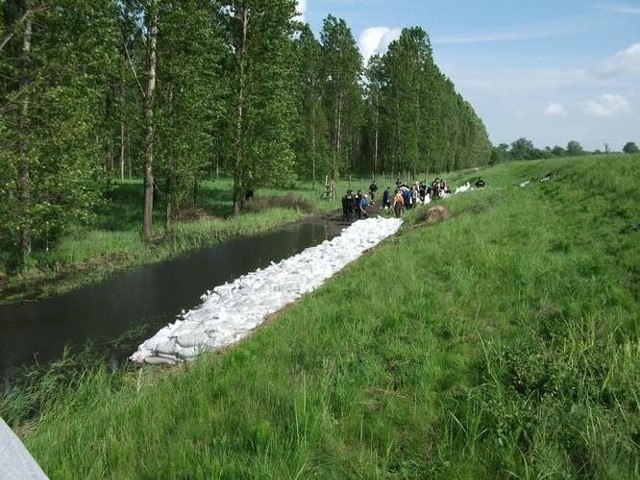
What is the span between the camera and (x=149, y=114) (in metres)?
21.3

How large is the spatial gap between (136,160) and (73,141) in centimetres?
696

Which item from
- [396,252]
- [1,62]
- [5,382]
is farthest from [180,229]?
[5,382]

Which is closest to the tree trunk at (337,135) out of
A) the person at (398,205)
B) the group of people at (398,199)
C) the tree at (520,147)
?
the group of people at (398,199)

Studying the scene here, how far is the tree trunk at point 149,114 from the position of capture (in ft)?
68.4

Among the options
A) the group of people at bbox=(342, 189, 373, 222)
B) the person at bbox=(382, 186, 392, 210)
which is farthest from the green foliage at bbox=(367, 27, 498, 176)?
the group of people at bbox=(342, 189, 373, 222)

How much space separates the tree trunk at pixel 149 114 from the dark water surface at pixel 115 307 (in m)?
3.09

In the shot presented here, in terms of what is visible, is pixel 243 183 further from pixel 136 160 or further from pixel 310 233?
pixel 136 160

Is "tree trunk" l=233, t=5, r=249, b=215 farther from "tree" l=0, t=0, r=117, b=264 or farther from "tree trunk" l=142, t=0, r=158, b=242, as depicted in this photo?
"tree" l=0, t=0, r=117, b=264

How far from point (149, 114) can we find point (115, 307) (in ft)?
35.7

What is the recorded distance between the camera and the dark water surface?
10711 millimetres

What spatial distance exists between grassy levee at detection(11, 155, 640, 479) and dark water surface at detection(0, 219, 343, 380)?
3066 millimetres

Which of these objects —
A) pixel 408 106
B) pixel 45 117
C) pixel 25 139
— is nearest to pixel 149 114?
pixel 45 117

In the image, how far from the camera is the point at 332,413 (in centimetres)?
511

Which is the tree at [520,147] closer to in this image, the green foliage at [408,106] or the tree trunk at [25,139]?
the green foliage at [408,106]
